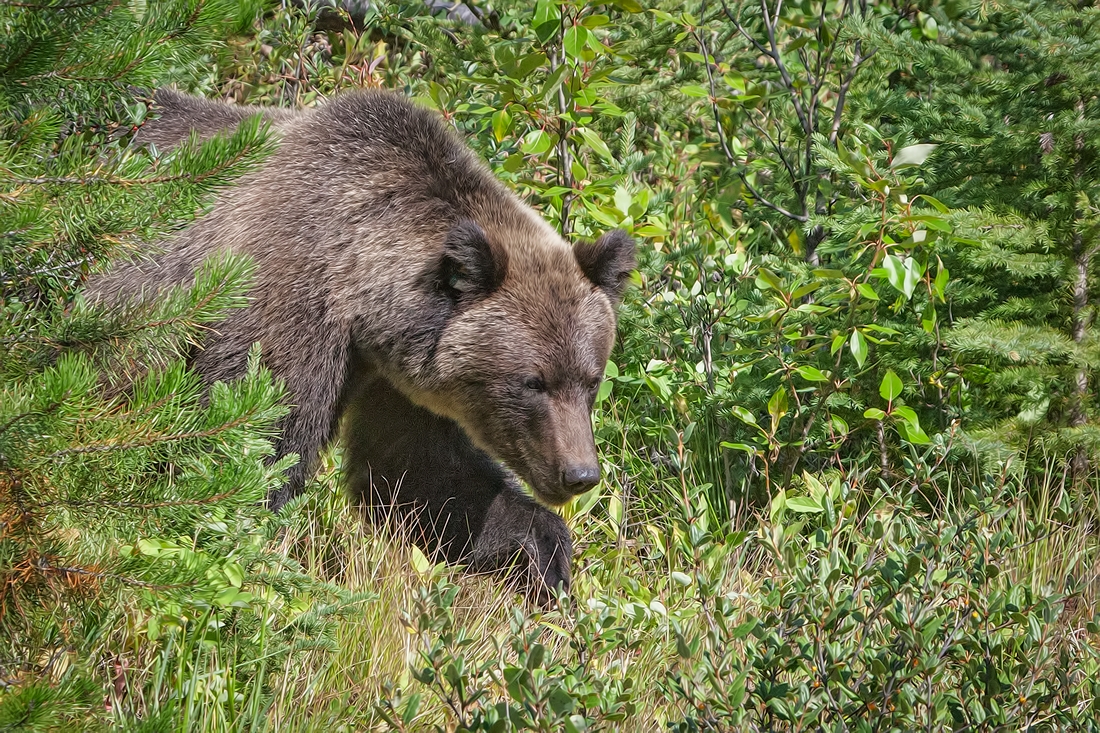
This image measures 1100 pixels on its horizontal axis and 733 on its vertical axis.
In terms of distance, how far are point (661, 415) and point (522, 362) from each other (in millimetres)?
1325

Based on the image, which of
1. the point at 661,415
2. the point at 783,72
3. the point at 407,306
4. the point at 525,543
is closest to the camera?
the point at 407,306

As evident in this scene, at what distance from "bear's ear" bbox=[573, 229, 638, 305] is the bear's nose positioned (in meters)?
0.87

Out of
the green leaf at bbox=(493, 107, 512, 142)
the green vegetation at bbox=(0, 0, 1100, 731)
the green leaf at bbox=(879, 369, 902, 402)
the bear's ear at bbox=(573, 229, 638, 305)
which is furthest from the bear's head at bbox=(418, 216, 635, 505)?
the green leaf at bbox=(879, 369, 902, 402)

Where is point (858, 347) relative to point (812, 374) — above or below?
above

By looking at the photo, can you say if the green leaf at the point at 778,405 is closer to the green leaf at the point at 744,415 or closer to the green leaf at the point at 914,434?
the green leaf at the point at 744,415

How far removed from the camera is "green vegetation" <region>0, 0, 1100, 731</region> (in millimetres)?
2506

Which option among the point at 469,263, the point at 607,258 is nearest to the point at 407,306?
the point at 469,263

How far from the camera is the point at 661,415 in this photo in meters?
5.44

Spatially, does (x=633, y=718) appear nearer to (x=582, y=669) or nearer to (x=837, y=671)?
(x=582, y=669)

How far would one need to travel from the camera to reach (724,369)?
5121mm

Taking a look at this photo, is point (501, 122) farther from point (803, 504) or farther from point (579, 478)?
point (803, 504)

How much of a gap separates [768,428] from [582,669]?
2.41 meters

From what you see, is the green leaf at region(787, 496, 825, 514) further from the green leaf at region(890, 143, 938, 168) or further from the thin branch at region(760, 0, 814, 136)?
the thin branch at region(760, 0, 814, 136)

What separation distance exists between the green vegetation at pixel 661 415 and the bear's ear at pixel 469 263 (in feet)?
2.60
